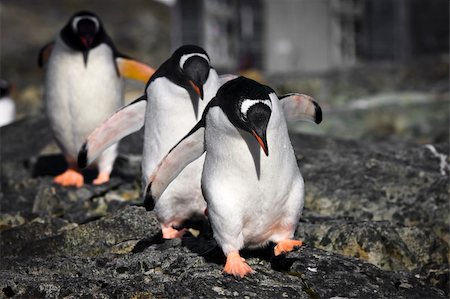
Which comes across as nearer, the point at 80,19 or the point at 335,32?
the point at 80,19

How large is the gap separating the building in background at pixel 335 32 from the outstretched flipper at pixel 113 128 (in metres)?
13.9

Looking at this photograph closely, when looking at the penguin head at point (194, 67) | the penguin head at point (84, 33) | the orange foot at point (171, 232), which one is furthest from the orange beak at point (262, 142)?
the penguin head at point (84, 33)

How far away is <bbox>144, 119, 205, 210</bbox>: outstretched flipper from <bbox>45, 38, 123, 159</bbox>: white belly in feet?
8.93

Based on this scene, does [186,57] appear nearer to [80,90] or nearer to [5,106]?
[80,90]

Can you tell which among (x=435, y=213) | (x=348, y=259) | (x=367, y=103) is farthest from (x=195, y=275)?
(x=367, y=103)

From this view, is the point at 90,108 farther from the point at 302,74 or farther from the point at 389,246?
the point at 302,74

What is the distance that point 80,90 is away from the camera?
7.61 meters

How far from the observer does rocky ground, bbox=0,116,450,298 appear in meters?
4.61

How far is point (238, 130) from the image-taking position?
15.4ft

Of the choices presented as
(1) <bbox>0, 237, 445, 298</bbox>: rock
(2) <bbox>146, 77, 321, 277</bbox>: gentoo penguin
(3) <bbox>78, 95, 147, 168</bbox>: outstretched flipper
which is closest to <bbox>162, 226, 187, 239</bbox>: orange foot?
(1) <bbox>0, 237, 445, 298</bbox>: rock

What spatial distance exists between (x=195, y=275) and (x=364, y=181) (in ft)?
9.05

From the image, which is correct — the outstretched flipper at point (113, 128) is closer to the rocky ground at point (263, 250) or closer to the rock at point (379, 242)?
the rocky ground at point (263, 250)

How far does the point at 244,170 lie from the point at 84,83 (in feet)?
10.5

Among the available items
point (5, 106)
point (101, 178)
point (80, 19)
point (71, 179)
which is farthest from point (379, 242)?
point (5, 106)
